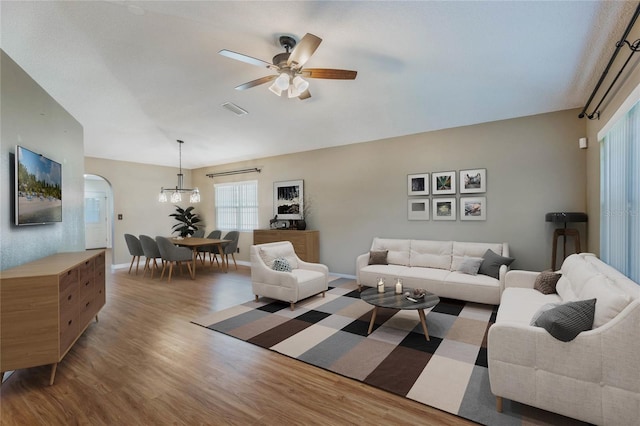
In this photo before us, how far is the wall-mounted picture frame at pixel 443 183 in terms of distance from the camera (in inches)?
191

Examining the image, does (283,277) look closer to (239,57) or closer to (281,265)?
(281,265)

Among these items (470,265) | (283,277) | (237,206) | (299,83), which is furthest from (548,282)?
(237,206)

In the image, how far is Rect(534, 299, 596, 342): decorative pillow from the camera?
68.6 inches

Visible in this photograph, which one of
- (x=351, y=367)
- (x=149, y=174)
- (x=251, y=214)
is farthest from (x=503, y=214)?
(x=149, y=174)

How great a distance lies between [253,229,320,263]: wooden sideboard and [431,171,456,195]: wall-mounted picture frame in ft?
8.38

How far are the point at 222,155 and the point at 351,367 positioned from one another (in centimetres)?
627

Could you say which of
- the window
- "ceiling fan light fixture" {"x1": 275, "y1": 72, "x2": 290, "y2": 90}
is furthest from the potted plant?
"ceiling fan light fixture" {"x1": 275, "y1": 72, "x2": 290, "y2": 90}

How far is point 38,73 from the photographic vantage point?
3559 mm

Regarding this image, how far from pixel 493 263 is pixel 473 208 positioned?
100cm

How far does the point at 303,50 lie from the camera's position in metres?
2.42

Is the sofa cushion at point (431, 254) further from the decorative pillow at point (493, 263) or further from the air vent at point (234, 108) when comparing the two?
the air vent at point (234, 108)

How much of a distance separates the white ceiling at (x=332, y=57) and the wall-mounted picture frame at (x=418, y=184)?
33.0 inches

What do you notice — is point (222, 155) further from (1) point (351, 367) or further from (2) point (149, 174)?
(1) point (351, 367)

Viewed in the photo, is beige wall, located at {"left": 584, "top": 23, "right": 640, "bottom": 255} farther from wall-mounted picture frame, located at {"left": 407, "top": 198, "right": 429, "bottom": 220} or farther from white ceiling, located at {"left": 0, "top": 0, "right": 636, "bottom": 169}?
wall-mounted picture frame, located at {"left": 407, "top": 198, "right": 429, "bottom": 220}
